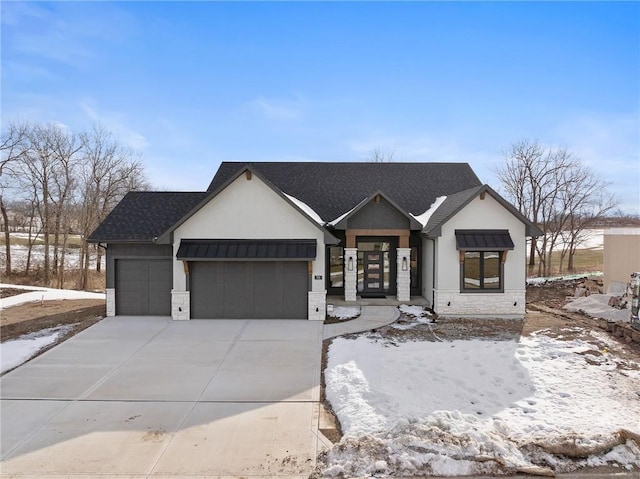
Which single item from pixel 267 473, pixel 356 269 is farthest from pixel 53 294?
pixel 267 473

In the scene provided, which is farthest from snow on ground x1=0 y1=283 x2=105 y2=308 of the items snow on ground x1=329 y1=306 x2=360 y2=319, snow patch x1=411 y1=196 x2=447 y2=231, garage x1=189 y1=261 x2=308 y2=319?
snow patch x1=411 y1=196 x2=447 y2=231

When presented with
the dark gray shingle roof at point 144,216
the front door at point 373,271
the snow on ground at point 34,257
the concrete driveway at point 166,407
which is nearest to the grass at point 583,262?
the front door at point 373,271

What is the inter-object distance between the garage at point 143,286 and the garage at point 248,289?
127cm

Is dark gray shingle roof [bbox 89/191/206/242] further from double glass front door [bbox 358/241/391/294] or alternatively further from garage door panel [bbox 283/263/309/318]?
double glass front door [bbox 358/241/391/294]

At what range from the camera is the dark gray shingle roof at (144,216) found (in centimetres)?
1495

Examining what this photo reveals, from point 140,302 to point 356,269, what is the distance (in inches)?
331

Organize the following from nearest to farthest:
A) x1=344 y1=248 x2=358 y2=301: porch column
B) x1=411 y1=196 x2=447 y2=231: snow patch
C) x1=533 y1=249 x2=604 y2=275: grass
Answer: x1=344 y1=248 x2=358 y2=301: porch column → x1=411 y1=196 x2=447 y2=231: snow patch → x1=533 y1=249 x2=604 y2=275: grass

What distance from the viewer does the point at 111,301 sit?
1495 centimetres

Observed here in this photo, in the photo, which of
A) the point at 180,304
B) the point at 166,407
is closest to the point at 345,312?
the point at 180,304

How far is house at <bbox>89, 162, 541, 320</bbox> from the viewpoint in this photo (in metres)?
14.3

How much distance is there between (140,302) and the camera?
15117 mm

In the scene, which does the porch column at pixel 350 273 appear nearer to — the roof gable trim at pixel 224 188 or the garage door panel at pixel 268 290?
the roof gable trim at pixel 224 188

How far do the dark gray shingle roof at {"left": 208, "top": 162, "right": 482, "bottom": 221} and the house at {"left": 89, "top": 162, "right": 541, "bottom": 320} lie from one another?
2642mm

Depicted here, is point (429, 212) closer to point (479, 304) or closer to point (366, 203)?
point (366, 203)
